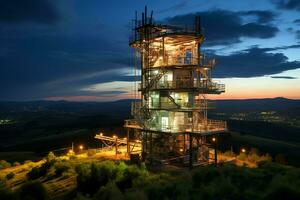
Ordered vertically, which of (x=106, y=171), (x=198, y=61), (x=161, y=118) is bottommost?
(x=106, y=171)

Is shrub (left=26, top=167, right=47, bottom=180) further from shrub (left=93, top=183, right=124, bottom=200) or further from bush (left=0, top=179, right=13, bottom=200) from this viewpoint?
shrub (left=93, top=183, right=124, bottom=200)

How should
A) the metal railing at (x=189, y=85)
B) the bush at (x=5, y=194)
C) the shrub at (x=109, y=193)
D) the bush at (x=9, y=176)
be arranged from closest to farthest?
1. the shrub at (x=109, y=193)
2. the bush at (x=5, y=194)
3. the bush at (x=9, y=176)
4. the metal railing at (x=189, y=85)

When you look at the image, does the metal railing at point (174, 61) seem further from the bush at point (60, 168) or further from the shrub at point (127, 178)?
the bush at point (60, 168)

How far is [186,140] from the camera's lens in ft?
107

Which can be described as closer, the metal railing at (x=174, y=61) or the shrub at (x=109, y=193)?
the shrub at (x=109, y=193)

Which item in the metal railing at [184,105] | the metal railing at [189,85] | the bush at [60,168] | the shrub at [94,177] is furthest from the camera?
the metal railing at [184,105]

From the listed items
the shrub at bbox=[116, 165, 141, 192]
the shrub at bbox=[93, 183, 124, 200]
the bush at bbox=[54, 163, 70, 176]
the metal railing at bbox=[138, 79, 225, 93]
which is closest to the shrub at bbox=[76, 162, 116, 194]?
the shrub at bbox=[116, 165, 141, 192]

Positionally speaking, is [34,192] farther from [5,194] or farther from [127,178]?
[127,178]

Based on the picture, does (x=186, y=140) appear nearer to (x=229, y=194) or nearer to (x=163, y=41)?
(x=163, y=41)

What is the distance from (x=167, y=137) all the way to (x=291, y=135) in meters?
98.4

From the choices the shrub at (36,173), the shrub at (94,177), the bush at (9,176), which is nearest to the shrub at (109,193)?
the shrub at (94,177)

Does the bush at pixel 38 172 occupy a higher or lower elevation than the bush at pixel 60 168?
lower

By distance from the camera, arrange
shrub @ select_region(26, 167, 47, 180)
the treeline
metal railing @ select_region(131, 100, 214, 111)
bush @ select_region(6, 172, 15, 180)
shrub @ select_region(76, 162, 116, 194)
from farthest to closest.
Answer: metal railing @ select_region(131, 100, 214, 111), bush @ select_region(6, 172, 15, 180), shrub @ select_region(26, 167, 47, 180), shrub @ select_region(76, 162, 116, 194), the treeline

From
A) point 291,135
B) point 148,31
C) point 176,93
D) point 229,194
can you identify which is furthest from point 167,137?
point 291,135
